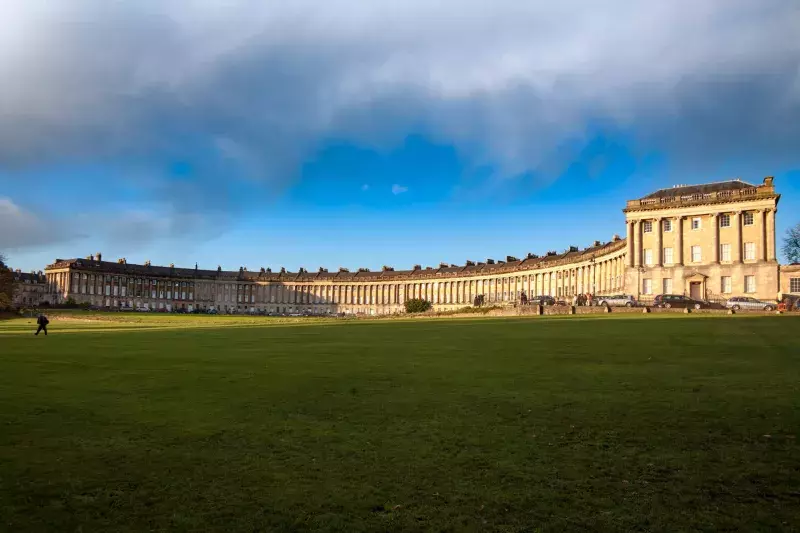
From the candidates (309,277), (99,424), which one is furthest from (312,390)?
(309,277)

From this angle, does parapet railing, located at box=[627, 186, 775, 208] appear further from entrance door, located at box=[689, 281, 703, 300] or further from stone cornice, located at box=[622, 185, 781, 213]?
entrance door, located at box=[689, 281, 703, 300]

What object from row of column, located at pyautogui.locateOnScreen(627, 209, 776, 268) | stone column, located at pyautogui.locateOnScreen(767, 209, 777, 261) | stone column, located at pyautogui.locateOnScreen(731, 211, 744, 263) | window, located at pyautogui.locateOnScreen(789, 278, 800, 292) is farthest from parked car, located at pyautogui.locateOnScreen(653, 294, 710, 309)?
window, located at pyautogui.locateOnScreen(789, 278, 800, 292)

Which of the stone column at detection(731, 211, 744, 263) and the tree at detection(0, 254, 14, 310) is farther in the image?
the tree at detection(0, 254, 14, 310)

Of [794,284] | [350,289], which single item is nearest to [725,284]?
[794,284]

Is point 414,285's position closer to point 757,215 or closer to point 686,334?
point 757,215

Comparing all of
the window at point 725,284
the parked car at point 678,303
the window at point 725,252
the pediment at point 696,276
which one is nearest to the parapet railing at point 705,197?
the window at point 725,252

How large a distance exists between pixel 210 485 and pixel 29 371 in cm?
1154

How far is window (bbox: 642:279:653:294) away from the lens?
71844 millimetres

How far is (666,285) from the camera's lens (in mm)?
71125

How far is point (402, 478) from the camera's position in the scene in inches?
289

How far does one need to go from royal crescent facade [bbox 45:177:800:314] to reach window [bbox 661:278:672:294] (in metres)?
0.11

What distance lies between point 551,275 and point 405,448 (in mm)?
108086

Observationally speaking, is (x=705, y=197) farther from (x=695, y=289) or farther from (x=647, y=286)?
(x=647, y=286)

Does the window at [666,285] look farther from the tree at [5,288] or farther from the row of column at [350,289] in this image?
the tree at [5,288]
